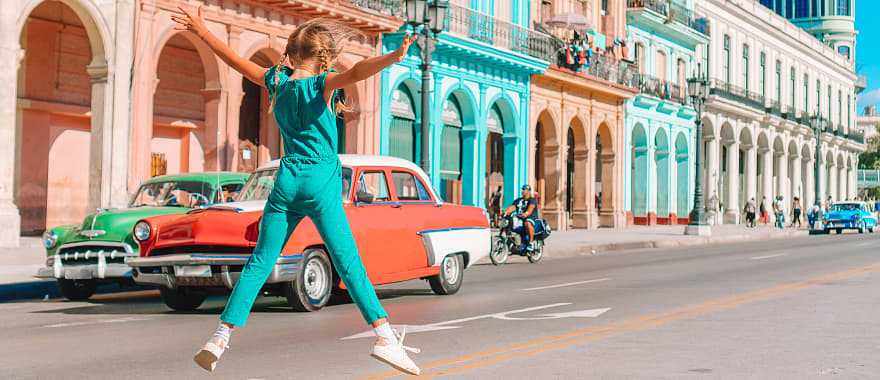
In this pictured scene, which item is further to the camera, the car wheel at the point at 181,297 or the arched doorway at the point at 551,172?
the arched doorway at the point at 551,172

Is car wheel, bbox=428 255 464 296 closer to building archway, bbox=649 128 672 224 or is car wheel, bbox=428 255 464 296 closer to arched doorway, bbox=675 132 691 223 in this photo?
building archway, bbox=649 128 672 224

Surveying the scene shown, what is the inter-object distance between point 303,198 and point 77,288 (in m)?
8.11

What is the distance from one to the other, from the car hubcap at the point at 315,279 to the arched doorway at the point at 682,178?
138 ft

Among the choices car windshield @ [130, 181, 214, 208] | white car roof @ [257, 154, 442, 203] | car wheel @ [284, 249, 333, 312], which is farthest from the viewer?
car windshield @ [130, 181, 214, 208]

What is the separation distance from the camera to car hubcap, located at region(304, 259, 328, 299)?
11.0m

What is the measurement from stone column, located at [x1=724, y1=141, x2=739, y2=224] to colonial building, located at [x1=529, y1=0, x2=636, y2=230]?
590 inches

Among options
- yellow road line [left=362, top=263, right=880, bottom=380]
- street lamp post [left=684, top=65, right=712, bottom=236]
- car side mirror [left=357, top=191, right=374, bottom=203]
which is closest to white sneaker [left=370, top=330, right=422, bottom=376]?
yellow road line [left=362, top=263, right=880, bottom=380]

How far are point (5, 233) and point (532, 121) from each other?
20548 millimetres

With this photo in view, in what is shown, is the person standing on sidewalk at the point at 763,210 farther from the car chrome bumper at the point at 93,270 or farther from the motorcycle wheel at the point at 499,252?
the car chrome bumper at the point at 93,270

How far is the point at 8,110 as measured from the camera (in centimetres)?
1988

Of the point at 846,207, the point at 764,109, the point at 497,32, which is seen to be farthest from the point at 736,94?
the point at 497,32

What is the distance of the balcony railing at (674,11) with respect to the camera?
147 feet

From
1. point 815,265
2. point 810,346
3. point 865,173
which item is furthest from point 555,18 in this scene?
point 865,173

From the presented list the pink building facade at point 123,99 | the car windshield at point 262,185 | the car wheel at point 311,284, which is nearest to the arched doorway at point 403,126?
the pink building facade at point 123,99
